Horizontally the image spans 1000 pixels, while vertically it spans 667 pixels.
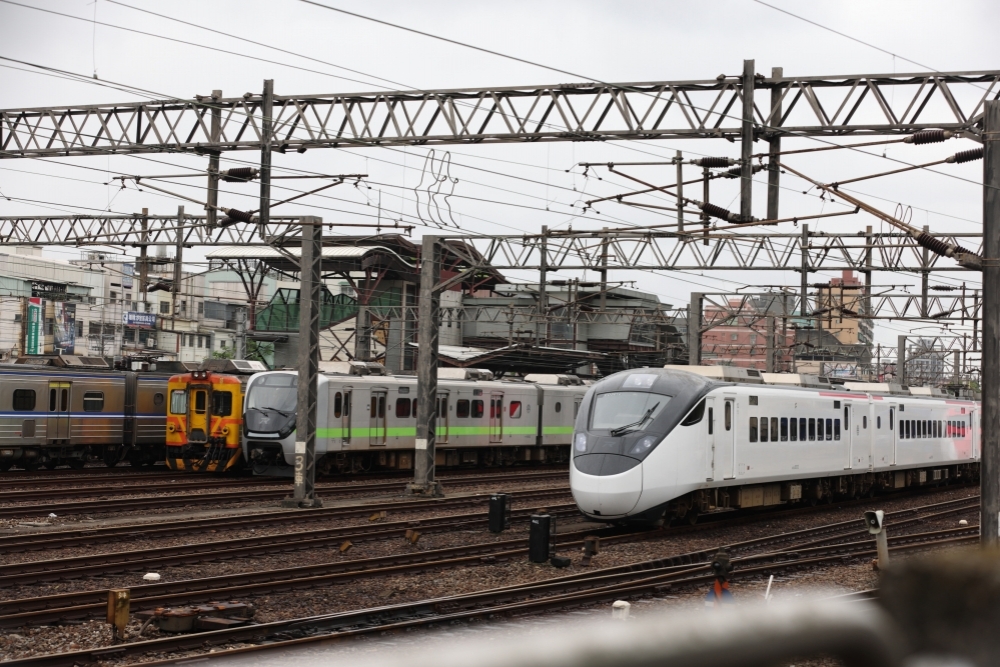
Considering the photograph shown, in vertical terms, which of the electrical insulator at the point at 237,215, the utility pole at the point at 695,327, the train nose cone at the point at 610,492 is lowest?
the train nose cone at the point at 610,492

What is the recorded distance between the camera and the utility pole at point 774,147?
17.5 metres

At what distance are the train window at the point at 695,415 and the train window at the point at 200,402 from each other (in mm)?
16832

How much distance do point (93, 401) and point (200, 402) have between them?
3341mm

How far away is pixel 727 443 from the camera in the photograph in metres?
21.4

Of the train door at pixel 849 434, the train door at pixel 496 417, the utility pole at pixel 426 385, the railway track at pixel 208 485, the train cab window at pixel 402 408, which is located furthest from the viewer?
the train door at pixel 496 417

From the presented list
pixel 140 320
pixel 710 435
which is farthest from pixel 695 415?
pixel 140 320

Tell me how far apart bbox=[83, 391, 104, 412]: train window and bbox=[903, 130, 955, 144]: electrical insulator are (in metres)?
24.6

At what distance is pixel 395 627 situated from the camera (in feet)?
38.7

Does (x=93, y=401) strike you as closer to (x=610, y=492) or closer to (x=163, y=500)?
(x=163, y=500)

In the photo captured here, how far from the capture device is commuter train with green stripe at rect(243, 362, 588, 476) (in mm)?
31062

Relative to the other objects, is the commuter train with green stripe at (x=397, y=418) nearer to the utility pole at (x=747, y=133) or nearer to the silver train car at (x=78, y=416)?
the silver train car at (x=78, y=416)

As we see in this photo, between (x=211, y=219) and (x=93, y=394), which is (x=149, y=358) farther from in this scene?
(x=211, y=219)

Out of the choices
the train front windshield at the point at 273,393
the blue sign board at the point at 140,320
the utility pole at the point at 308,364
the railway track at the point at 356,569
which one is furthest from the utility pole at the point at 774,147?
the blue sign board at the point at 140,320

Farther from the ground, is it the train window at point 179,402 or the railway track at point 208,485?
the train window at point 179,402
